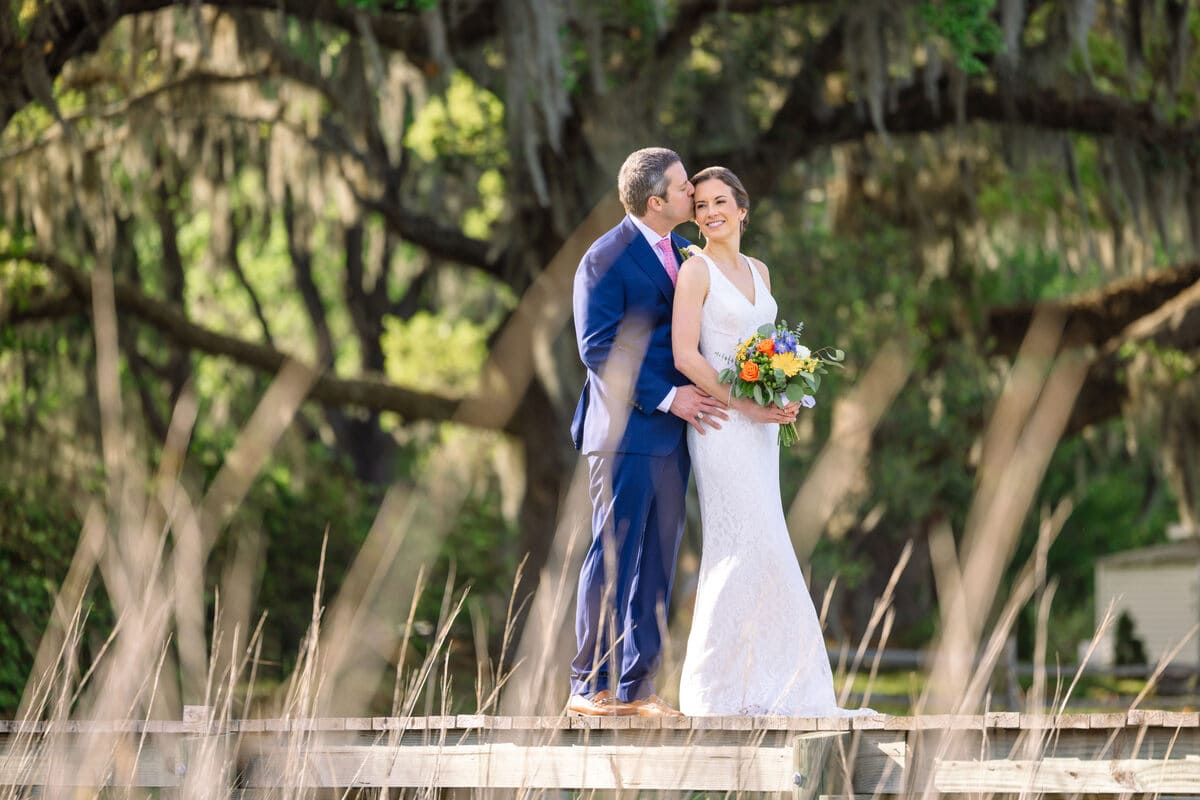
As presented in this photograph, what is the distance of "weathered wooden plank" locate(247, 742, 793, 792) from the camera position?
13.0ft

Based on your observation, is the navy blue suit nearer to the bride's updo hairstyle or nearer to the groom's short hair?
the groom's short hair

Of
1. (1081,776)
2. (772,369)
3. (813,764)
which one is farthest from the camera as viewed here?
(772,369)

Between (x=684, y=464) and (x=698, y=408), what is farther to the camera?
(x=684, y=464)

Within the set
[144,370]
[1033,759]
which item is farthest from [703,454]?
[144,370]

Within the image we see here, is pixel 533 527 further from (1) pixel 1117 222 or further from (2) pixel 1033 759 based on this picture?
(2) pixel 1033 759

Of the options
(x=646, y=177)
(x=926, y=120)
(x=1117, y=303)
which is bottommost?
(x=646, y=177)

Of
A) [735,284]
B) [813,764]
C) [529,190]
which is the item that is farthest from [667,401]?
[529,190]

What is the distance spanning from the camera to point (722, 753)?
4051mm

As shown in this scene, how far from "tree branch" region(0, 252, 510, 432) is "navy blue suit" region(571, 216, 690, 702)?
7.08 metres

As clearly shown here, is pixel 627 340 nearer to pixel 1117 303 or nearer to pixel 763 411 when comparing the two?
pixel 763 411

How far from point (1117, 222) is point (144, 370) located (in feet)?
31.3

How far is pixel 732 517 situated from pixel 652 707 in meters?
0.63

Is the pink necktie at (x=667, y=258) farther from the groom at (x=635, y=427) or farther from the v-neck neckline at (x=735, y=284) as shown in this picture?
the v-neck neckline at (x=735, y=284)

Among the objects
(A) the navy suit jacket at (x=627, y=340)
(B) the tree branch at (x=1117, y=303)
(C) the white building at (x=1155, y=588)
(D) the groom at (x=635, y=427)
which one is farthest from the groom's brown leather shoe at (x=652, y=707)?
(C) the white building at (x=1155, y=588)
